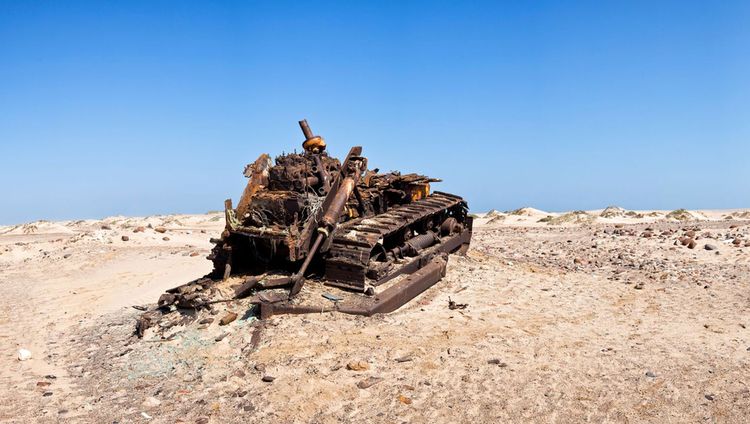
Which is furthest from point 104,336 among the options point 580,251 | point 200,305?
point 580,251

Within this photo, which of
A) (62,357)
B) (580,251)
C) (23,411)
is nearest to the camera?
(23,411)

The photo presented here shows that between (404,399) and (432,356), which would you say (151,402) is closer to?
(404,399)

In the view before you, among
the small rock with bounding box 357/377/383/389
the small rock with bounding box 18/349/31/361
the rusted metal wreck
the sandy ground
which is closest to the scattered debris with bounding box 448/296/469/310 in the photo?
the sandy ground

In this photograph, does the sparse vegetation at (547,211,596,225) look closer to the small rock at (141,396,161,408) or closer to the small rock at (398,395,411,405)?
the small rock at (398,395,411,405)

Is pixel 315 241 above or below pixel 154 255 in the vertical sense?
above

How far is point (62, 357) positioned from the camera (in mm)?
7246

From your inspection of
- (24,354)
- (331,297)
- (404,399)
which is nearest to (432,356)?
(404,399)

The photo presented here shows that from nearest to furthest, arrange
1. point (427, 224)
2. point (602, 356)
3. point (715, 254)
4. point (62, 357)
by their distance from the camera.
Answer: point (602, 356), point (62, 357), point (427, 224), point (715, 254)

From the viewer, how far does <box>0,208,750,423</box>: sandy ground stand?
5176 mm

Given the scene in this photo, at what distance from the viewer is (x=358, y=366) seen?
19.4ft

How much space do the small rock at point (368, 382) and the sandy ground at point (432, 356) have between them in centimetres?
2

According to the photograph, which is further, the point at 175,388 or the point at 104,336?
the point at 104,336

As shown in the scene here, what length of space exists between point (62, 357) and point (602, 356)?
655 cm

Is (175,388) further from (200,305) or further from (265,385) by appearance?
(200,305)
